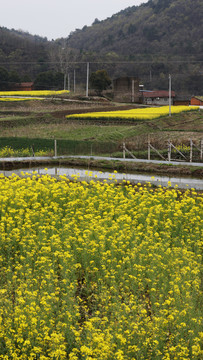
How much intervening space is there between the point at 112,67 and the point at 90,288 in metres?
99.1

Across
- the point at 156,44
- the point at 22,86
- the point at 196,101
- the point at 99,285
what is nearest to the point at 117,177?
the point at 99,285

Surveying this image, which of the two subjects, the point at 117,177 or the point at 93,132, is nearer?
the point at 117,177

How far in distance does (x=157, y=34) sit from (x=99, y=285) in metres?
128

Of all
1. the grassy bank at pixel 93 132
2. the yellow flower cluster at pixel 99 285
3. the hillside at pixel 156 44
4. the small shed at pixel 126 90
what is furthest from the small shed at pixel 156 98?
the yellow flower cluster at pixel 99 285

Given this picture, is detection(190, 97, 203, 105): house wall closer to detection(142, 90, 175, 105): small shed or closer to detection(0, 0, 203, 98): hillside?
detection(142, 90, 175, 105): small shed

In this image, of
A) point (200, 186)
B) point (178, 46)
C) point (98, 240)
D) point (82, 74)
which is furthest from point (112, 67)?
point (98, 240)

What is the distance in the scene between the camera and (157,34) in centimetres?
12900

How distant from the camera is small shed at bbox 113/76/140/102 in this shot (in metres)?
71.4

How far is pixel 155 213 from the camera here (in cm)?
1168

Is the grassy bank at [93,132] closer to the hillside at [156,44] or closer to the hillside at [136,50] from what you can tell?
the hillside at [136,50]

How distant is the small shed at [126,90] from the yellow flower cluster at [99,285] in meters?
59.8

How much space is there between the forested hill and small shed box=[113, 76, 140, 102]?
1553 inches

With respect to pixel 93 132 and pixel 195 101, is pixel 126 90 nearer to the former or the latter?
pixel 195 101

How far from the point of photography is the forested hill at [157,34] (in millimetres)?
121312
